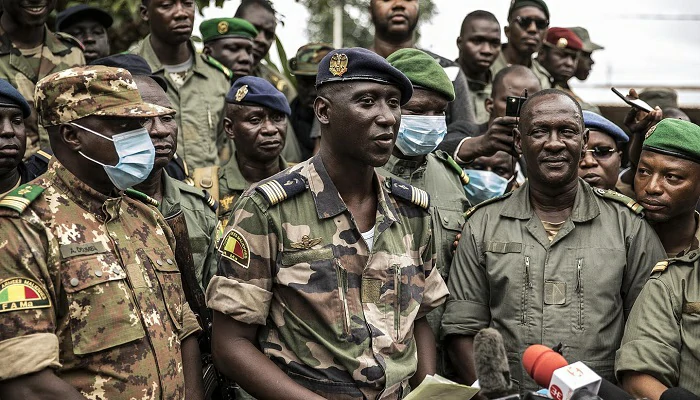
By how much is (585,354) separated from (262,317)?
1849 millimetres

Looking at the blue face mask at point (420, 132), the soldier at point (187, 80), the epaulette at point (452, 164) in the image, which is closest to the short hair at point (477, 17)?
the soldier at point (187, 80)

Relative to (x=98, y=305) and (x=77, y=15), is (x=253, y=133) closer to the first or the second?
(x=77, y=15)

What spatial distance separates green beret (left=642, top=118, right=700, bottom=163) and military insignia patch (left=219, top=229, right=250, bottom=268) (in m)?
2.52

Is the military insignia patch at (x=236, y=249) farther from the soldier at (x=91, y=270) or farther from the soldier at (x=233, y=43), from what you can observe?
the soldier at (x=233, y=43)

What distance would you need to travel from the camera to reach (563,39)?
909cm

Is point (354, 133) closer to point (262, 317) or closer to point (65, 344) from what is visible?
point (262, 317)

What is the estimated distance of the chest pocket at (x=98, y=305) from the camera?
12.2 feet

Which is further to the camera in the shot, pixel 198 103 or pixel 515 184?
pixel 198 103

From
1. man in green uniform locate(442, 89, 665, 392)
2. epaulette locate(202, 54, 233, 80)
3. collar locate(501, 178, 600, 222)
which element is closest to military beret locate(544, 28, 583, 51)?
epaulette locate(202, 54, 233, 80)

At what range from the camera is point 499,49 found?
8594 mm

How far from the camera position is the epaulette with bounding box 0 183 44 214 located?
3.60 meters

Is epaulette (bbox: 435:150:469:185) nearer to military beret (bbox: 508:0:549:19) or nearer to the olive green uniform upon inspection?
the olive green uniform

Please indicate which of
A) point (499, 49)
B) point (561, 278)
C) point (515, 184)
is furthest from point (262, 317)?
point (499, 49)

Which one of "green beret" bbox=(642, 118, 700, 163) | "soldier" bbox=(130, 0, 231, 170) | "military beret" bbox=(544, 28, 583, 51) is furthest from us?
"military beret" bbox=(544, 28, 583, 51)
